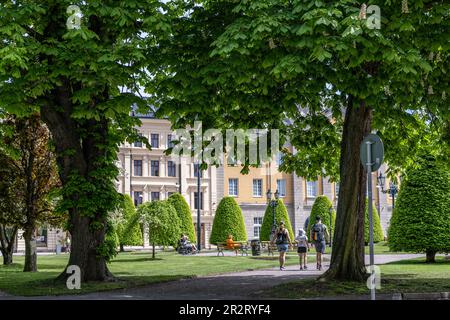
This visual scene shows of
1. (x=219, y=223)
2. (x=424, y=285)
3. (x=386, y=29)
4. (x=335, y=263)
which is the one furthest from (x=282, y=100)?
(x=219, y=223)

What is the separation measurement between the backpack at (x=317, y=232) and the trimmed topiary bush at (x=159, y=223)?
17787 millimetres

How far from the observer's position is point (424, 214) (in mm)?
27828

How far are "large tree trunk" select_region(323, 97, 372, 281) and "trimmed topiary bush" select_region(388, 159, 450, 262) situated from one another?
37.3ft

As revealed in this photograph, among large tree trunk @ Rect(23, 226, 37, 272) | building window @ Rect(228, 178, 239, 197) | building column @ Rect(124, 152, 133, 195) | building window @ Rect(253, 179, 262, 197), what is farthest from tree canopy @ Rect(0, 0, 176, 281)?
building column @ Rect(124, 152, 133, 195)

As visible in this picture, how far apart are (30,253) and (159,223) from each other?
14314mm

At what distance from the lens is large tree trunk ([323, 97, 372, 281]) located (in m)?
Answer: 16.5

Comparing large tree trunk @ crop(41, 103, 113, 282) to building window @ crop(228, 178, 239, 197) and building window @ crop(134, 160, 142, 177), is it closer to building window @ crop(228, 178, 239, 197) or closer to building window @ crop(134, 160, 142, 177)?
building window @ crop(228, 178, 239, 197)

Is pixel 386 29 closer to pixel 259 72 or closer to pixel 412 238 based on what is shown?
pixel 259 72

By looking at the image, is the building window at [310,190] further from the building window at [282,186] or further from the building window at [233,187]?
the building window at [233,187]

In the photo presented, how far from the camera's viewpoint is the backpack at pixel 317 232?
2367 cm

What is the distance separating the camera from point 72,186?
17.3 meters

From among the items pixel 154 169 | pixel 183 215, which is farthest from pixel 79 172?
pixel 154 169

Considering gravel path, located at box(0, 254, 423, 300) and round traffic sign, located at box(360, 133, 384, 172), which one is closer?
round traffic sign, located at box(360, 133, 384, 172)
